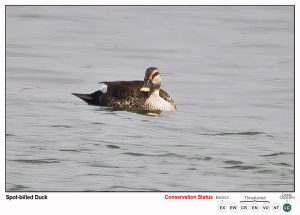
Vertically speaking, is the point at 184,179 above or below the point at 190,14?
below

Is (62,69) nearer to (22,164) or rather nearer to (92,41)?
(92,41)

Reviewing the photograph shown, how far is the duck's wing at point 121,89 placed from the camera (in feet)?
52.0

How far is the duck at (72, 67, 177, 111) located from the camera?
1585 centimetres

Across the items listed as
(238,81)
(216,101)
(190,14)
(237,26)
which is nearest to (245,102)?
(216,101)

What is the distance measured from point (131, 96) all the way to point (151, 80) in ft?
1.32

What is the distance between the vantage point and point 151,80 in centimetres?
1602

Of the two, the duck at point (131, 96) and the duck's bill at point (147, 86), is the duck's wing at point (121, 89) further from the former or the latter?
the duck's bill at point (147, 86)

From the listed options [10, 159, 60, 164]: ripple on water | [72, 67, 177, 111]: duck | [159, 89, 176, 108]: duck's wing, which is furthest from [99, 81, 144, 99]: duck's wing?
[10, 159, 60, 164]: ripple on water

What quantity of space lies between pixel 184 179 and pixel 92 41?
1063cm

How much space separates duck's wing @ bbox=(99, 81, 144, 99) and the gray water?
0.37m

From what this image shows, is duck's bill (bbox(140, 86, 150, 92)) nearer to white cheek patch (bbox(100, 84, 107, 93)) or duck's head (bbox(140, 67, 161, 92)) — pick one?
duck's head (bbox(140, 67, 161, 92))

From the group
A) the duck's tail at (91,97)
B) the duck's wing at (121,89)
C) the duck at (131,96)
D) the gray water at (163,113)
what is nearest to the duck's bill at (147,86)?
the duck at (131,96)

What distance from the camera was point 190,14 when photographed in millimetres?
25609

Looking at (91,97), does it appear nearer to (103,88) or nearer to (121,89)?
(103,88)
